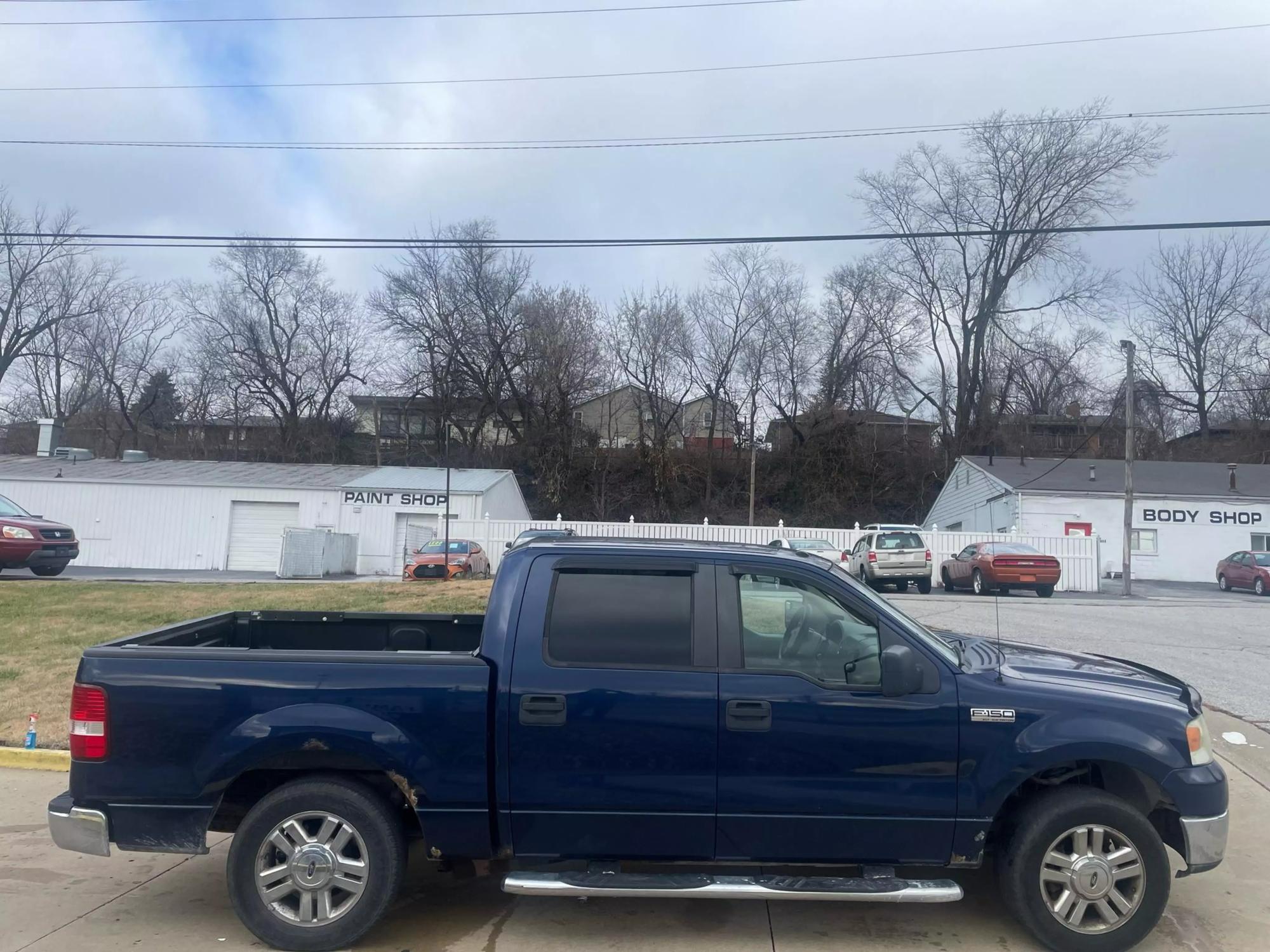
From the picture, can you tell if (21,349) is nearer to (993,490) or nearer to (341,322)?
(341,322)

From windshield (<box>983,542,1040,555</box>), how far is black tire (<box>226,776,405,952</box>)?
79.9 feet

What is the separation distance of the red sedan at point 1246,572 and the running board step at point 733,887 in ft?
105

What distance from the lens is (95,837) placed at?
4.46m

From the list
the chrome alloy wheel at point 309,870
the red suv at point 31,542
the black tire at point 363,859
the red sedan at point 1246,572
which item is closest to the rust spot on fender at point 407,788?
the black tire at point 363,859

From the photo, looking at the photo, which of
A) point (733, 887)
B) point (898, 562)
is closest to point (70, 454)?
point (898, 562)

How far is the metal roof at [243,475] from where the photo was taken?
35031 millimetres

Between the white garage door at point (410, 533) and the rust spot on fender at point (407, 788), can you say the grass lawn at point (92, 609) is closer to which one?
the rust spot on fender at point (407, 788)

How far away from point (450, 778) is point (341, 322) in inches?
2206

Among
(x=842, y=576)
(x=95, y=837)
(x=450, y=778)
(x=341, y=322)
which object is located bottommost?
(x=95, y=837)

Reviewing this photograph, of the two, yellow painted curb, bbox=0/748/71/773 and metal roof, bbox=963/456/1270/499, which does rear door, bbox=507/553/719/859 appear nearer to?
yellow painted curb, bbox=0/748/71/773

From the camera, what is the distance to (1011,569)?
26047mm

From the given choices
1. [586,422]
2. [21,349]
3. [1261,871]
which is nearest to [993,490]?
[586,422]

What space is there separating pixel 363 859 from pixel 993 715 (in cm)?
289

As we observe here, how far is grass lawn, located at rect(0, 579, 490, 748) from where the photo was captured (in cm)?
913
